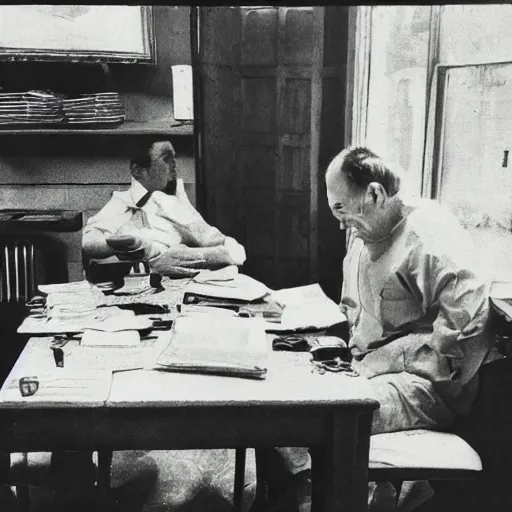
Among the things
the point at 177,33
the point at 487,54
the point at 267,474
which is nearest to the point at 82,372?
the point at 267,474

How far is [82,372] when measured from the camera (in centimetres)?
218

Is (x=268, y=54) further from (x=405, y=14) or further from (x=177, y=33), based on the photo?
(x=405, y=14)

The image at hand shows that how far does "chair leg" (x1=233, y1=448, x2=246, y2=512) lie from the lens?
2.93 m

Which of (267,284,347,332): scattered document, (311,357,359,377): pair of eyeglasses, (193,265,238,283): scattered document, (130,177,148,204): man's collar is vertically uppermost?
(130,177,148,204): man's collar

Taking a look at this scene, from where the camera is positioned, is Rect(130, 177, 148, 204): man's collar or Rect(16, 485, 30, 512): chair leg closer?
Rect(16, 485, 30, 512): chair leg

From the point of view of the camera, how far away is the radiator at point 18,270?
3002mm

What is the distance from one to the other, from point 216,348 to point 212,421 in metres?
0.29

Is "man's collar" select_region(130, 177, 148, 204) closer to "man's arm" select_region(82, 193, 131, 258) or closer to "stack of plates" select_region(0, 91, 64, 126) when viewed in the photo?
"man's arm" select_region(82, 193, 131, 258)

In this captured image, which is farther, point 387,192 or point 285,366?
point 387,192

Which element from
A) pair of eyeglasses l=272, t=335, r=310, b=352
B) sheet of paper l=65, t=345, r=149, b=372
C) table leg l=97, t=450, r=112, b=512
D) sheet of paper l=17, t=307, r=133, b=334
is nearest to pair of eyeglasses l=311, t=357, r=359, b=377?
pair of eyeglasses l=272, t=335, r=310, b=352

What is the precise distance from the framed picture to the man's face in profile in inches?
15.4

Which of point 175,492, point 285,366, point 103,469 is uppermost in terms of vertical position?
point 285,366

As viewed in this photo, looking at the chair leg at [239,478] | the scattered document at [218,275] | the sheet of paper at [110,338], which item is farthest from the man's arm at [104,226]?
the chair leg at [239,478]

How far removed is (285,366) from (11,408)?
0.81 metres
